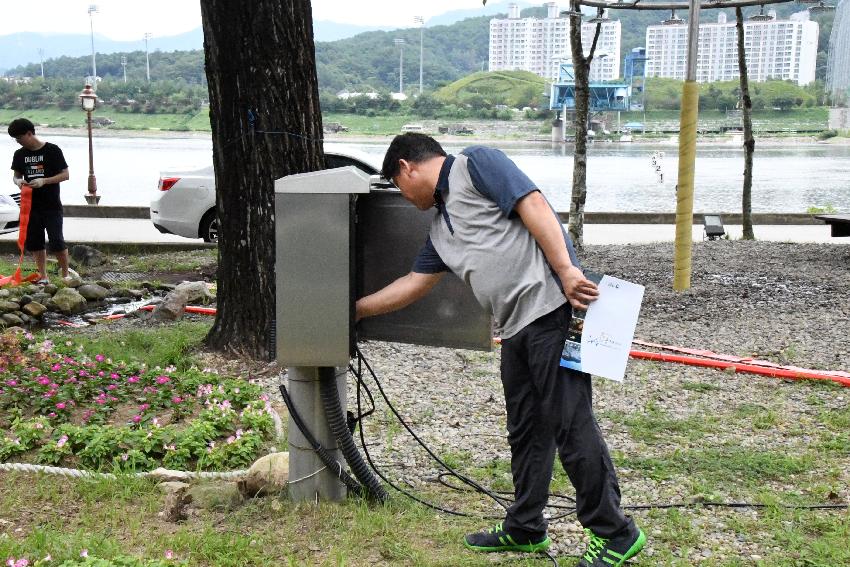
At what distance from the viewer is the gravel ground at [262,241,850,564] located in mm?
4492

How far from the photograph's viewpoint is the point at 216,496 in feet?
13.8

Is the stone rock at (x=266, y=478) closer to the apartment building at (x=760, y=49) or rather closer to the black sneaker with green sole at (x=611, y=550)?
the black sneaker with green sole at (x=611, y=550)

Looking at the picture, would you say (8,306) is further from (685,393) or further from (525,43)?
(525,43)

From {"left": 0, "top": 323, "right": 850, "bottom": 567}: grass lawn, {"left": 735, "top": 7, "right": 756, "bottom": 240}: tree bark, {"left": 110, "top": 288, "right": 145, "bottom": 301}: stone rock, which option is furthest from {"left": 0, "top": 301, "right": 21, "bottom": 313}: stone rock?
{"left": 735, "top": 7, "right": 756, "bottom": 240}: tree bark

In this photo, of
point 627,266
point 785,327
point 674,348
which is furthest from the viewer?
point 627,266

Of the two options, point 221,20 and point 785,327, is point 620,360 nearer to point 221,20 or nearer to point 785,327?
point 221,20

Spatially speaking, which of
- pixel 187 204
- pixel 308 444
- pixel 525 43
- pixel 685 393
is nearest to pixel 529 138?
pixel 525 43

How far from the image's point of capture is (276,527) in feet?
12.9

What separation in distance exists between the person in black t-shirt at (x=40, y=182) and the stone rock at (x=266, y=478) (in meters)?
6.98

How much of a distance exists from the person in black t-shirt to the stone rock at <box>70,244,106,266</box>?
6.47 ft

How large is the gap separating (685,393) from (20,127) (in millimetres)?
7857

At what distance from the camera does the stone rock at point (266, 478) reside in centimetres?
425

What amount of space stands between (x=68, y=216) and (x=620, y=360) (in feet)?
58.8

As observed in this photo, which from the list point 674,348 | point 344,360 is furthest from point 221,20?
point 674,348
